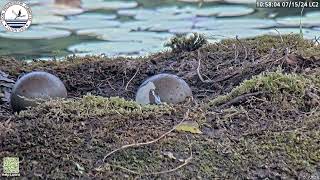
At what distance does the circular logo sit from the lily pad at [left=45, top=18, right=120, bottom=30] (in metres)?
1.77

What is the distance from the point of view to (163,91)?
287 centimetres

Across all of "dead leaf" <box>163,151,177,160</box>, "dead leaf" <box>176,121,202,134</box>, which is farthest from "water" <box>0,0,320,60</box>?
"dead leaf" <box>163,151,177,160</box>

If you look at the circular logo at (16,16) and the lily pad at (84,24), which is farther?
the lily pad at (84,24)

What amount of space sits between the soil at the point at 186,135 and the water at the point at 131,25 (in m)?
2.00

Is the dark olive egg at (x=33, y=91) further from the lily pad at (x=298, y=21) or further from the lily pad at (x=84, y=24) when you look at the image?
the lily pad at (x=298, y=21)

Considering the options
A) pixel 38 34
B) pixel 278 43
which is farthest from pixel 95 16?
pixel 278 43

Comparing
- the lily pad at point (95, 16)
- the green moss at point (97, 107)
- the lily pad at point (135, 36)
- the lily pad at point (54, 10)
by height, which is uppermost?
the green moss at point (97, 107)

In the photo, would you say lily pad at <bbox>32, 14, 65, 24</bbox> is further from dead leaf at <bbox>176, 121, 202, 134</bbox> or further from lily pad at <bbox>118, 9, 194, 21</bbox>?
dead leaf at <bbox>176, 121, 202, 134</bbox>

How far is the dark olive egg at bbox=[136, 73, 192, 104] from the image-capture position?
2861 millimetres

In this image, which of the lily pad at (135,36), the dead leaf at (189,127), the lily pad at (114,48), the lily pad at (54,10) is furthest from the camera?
the lily pad at (54,10)

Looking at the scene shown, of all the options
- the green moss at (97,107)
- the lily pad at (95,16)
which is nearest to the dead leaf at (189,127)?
the green moss at (97,107)

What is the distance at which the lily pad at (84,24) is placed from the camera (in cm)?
556

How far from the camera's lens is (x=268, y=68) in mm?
3127

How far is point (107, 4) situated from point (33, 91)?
3.50 metres
